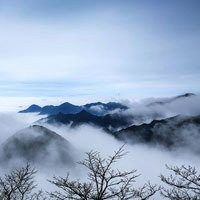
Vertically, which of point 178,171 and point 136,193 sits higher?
point 178,171

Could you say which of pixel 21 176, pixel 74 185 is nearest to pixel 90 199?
pixel 74 185

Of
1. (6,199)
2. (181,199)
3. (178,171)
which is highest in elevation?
(178,171)

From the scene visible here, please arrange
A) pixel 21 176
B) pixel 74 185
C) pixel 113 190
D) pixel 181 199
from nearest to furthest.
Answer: pixel 181 199 < pixel 74 185 < pixel 113 190 < pixel 21 176

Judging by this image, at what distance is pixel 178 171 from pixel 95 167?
6293 millimetres

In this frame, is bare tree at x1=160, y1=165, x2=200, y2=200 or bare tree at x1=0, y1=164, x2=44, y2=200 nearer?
bare tree at x1=160, y1=165, x2=200, y2=200

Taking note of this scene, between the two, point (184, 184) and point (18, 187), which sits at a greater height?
point (184, 184)

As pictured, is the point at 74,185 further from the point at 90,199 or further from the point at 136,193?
the point at 136,193

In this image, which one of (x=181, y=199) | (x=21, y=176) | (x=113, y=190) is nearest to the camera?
(x=181, y=199)

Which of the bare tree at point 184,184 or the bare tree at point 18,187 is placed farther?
the bare tree at point 18,187

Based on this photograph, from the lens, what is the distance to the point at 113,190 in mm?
26406

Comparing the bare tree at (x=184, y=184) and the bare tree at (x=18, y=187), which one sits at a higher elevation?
the bare tree at (x=184, y=184)

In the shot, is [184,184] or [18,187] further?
[18,187]

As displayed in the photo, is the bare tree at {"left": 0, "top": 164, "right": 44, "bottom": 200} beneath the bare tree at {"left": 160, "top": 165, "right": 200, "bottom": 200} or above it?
beneath

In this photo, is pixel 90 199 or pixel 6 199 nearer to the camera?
pixel 90 199
